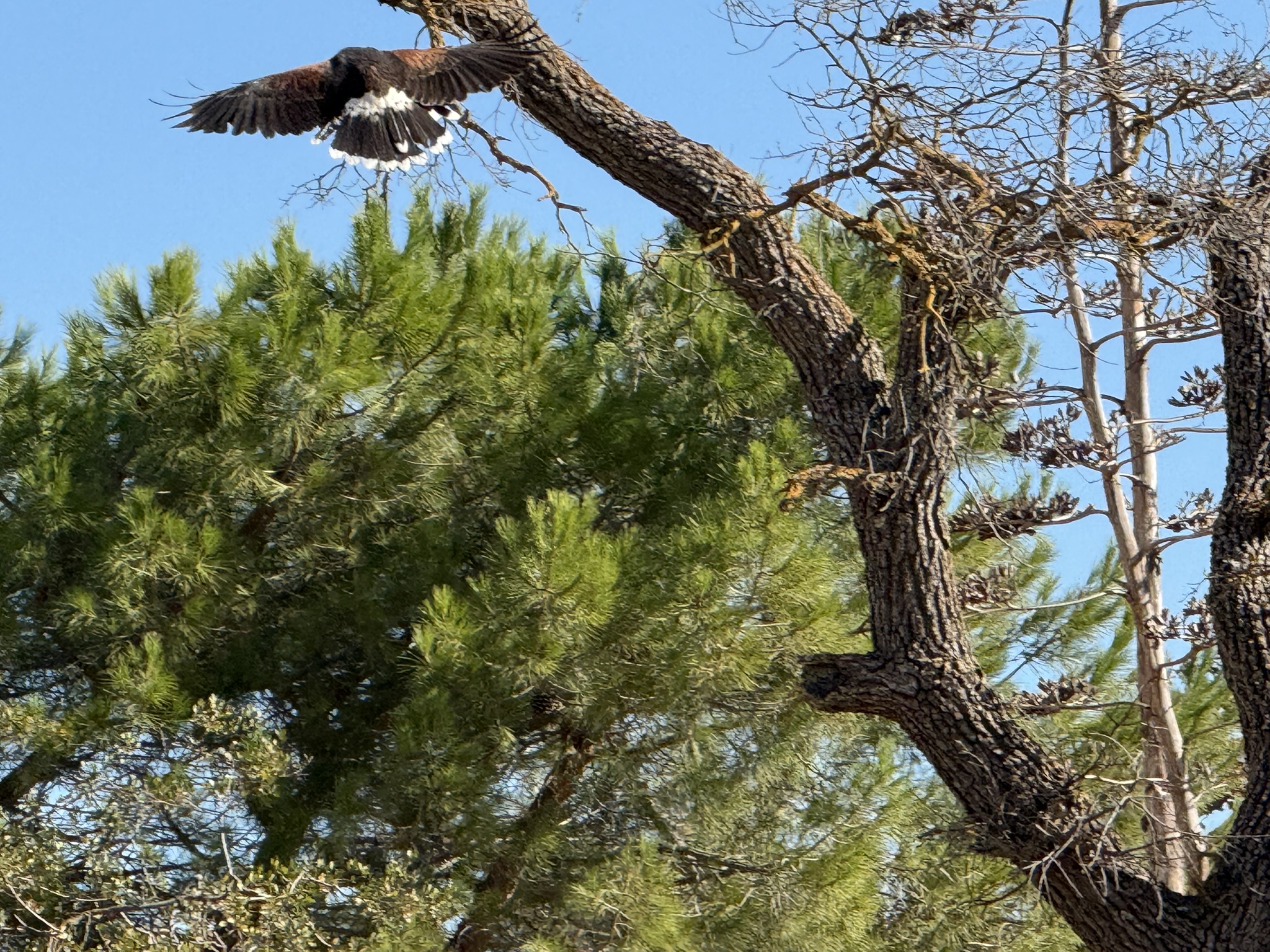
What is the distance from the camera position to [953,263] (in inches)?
167

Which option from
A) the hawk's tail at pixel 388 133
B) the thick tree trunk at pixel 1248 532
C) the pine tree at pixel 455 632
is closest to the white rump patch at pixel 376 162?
the hawk's tail at pixel 388 133

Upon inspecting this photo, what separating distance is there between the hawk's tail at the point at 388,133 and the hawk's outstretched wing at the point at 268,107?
0.13 meters

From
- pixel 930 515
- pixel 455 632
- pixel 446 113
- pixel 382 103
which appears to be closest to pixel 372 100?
pixel 382 103

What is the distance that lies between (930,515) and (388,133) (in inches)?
76.1

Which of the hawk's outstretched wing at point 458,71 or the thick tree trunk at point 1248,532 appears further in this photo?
the hawk's outstretched wing at point 458,71

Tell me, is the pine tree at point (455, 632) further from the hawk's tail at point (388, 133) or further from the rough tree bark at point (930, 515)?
the hawk's tail at point (388, 133)

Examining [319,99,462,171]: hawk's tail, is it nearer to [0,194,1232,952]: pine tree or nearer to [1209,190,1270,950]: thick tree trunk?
[0,194,1232,952]: pine tree

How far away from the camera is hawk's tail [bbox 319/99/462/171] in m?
4.54

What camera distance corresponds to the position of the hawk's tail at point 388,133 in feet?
14.9

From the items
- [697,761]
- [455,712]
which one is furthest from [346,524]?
[697,761]

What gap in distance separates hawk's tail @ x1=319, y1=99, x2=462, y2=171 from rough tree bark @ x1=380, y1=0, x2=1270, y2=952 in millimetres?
300

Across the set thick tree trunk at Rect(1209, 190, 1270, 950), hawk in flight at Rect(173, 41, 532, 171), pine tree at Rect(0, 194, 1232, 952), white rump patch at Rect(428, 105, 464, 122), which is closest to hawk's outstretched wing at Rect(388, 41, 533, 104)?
hawk in flight at Rect(173, 41, 532, 171)

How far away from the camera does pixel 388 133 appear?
4.58 m

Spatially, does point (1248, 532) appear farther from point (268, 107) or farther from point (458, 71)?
point (268, 107)
